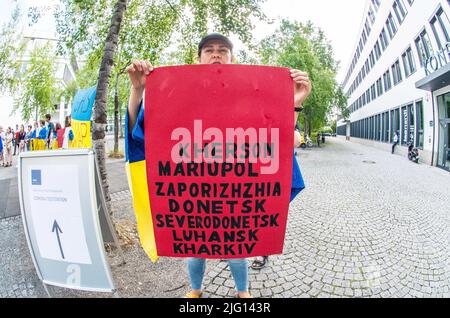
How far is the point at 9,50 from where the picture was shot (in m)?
15.1

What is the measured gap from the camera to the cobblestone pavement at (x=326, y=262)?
7.89ft

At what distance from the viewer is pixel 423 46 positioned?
516 inches

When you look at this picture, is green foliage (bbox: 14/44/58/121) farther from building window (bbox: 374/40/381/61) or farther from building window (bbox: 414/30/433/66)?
building window (bbox: 374/40/381/61)

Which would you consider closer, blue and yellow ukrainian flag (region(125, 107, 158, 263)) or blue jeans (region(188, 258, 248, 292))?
blue and yellow ukrainian flag (region(125, 107, 158, 263))

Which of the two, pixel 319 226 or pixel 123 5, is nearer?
Result: pixel 123 5

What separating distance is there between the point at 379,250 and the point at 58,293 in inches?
149

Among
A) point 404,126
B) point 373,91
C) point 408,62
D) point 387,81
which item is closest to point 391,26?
point 387,81

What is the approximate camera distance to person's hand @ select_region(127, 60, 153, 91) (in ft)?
4.74

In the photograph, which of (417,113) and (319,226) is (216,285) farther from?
(417,113)

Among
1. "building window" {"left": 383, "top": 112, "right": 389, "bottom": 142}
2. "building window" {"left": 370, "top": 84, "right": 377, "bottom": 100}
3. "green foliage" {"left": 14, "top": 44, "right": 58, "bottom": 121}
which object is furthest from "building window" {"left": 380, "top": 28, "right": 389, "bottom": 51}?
"green foliage" {"left": 14, "top": 44, "right": 58, "bottom": 121}

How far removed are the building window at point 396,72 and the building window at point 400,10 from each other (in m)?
2.83

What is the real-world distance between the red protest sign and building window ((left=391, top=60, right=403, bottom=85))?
20388 millimetres

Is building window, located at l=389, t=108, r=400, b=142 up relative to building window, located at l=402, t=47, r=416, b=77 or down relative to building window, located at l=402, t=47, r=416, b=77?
down
